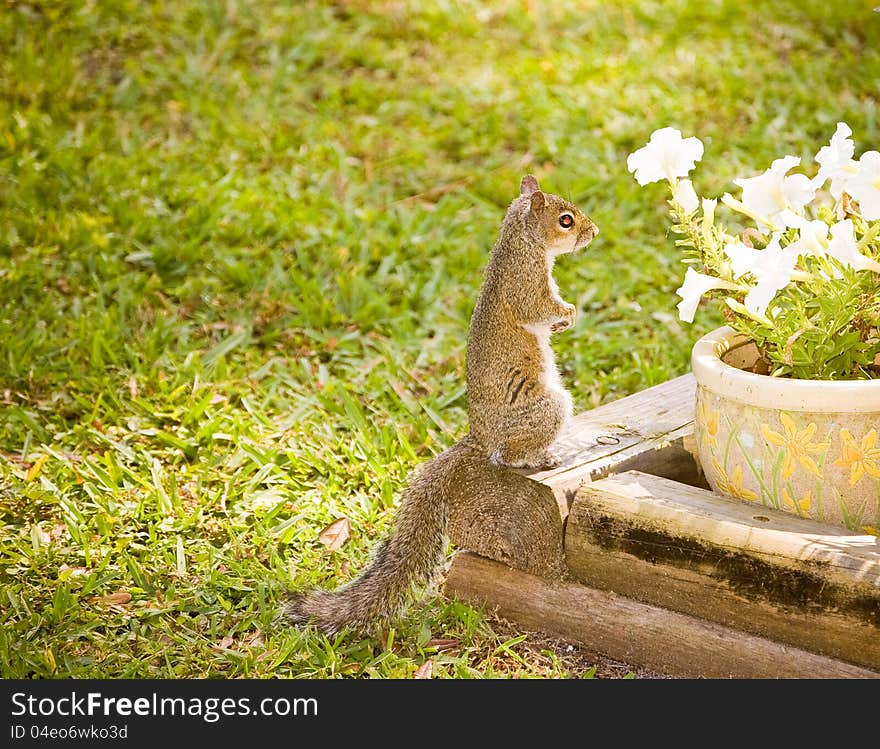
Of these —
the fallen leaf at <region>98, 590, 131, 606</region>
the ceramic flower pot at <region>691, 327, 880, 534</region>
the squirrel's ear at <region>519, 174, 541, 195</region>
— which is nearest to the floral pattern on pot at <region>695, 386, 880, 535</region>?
the ceramic flower pot at <region>691, 327, 880, 534</region>

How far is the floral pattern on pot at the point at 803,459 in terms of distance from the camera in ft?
9.68

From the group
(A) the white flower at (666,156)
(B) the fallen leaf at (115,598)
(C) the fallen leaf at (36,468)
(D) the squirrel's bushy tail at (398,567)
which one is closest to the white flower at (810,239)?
(A) the white flower at (666,156)

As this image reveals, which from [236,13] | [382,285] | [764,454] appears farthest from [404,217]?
[764,454]

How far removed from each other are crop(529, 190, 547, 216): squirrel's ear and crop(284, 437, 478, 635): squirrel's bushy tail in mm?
685

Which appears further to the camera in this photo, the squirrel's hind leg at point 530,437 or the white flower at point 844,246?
the squirrel's hind leg at point 530,437

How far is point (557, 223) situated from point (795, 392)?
0.88m

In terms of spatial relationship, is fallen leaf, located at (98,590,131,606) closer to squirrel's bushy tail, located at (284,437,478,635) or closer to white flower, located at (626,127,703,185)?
squirrel's bushy tail, located at (284,437,478,635)

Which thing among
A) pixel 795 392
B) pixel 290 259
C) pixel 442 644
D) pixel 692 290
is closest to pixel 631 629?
pixel 442 644

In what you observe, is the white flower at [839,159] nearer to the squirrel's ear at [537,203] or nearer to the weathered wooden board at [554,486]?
the squirrel's ear at [537,203]

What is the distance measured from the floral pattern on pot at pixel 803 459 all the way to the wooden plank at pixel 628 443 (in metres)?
0.33

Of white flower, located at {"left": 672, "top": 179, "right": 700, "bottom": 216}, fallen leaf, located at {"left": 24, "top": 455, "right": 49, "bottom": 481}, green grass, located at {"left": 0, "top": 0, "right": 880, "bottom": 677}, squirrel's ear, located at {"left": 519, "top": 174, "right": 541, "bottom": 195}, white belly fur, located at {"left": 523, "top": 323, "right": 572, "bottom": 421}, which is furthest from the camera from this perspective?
fallen leaf, located at {"left": 24, "top": 455, "right": 49, "bottom": 481}

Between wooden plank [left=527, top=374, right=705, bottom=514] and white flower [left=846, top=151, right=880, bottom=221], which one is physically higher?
white flower [left=846, top=151, right=880, bottom=221]

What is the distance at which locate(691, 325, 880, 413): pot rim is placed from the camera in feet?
9.53

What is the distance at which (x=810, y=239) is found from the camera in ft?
9.45
